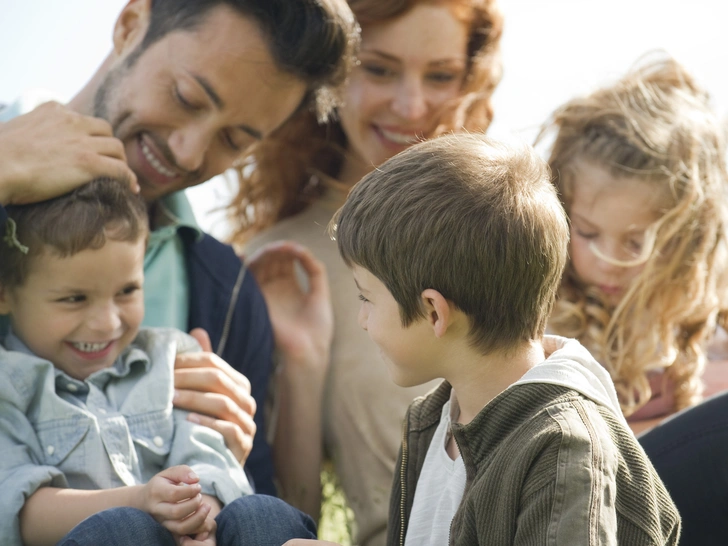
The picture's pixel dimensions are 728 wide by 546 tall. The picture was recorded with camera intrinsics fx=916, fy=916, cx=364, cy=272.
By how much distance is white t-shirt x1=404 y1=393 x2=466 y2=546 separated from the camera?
1.81 meters

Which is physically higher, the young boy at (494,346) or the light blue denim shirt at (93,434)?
the young boy at (494,346)

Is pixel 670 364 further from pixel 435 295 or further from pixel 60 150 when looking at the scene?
pixel 60 150

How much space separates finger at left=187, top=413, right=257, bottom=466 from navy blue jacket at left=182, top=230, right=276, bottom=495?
1.23ft

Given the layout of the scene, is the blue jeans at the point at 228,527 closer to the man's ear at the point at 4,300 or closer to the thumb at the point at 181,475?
the thumb at the point at 181,475

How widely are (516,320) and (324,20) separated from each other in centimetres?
119

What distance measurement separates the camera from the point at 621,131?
2965mm

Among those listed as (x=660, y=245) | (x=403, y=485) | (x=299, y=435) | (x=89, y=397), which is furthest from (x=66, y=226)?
(x=660, y=245)

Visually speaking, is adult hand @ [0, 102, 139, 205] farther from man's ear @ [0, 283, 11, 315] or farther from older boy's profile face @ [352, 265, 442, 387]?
older boy's profile face @ [352, 265, 442, 387]

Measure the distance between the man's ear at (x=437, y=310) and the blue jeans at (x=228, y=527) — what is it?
0.52 meters

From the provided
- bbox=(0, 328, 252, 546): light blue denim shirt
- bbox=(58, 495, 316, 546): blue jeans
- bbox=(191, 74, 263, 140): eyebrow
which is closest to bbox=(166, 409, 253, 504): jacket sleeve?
bbox=(0, 328, 252, 546): light blue denim shirt

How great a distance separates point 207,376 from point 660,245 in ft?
4.90

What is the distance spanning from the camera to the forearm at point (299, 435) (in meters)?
2.90

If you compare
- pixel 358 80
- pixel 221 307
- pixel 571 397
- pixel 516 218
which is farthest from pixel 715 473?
pixel 358 80

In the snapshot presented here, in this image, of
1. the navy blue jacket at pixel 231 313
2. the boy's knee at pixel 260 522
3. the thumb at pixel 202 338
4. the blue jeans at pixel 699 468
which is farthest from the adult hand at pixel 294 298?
the blue jeans at pixel 699 468
